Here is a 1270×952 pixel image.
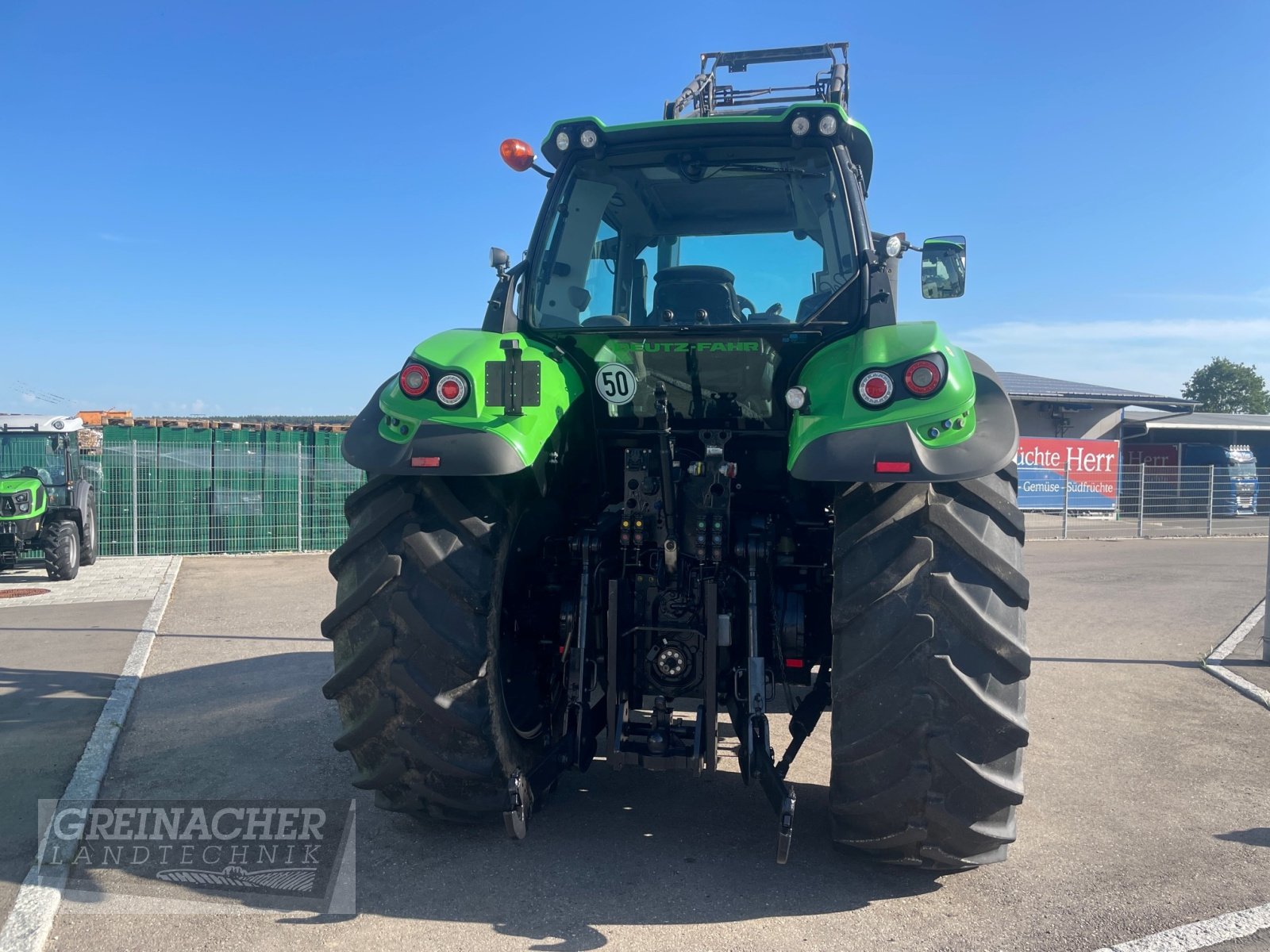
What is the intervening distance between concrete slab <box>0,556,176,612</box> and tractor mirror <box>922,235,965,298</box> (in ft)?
31.8

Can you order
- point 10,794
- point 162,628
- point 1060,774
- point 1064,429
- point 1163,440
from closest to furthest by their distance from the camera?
point 10,794, point 1060,774, point 162,628, point 1064,429, point 1163,440

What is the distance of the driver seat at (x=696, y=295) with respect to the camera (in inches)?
151

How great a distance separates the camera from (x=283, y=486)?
1521 cm

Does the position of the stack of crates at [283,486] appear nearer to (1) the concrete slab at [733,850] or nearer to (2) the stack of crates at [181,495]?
(2) the stack of crates at [181,495]

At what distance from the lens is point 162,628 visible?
841 centimetres

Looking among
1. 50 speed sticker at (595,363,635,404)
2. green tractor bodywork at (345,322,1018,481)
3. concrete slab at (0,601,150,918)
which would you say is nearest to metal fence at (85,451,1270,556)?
concrete slab at (0,601,150,918)

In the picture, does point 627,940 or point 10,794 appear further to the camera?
point 10,794

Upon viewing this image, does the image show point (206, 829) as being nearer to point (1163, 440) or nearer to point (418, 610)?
point (418, 610)

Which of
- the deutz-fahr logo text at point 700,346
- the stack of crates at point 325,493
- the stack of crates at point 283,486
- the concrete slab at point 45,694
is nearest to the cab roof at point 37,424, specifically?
the stack of crates at point 283,486

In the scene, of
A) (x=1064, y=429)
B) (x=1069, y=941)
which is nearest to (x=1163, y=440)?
(x=1064, y=429)

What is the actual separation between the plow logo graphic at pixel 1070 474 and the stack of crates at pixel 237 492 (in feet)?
51.0

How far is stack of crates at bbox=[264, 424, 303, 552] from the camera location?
1509 cm

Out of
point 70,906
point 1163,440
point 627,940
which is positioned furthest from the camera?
point 1163,440

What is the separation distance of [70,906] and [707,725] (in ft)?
7.33
